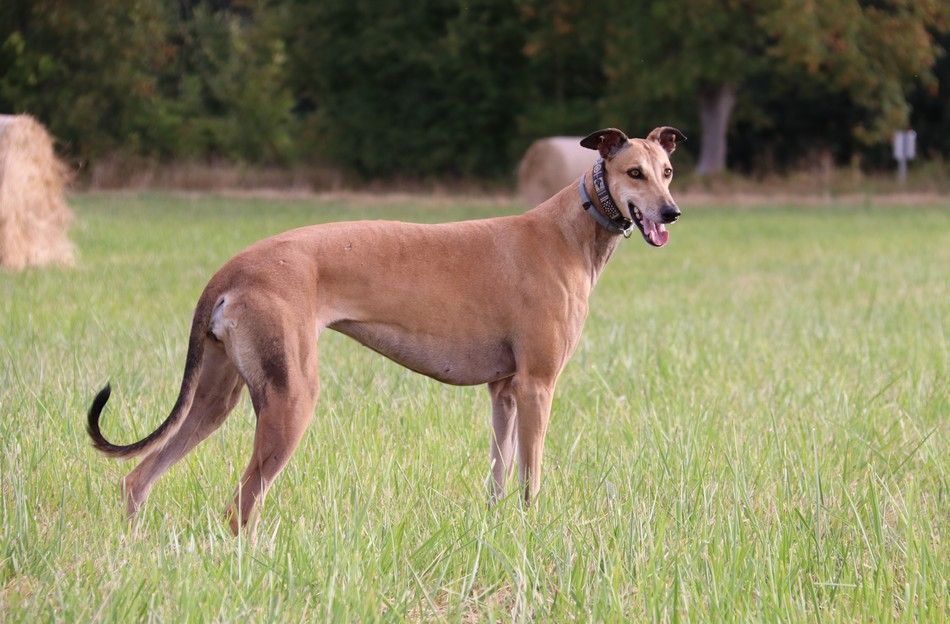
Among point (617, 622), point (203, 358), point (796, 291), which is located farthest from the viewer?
point (796, 291)

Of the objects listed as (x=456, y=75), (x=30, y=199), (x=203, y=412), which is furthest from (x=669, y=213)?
(x=456, y=75)

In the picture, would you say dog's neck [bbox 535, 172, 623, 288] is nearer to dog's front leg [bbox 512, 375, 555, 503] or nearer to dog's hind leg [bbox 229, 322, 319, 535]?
dog's front leg [bbox 512, 375, 555, 503]

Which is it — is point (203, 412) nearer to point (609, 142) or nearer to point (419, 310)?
point (419, 310)

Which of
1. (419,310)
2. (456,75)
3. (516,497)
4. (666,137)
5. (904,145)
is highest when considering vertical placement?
(456,75)

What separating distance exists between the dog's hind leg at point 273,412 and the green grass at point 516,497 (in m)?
A: 0.16

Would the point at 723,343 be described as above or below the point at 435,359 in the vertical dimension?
below

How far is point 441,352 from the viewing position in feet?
16.3

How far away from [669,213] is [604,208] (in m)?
0.35

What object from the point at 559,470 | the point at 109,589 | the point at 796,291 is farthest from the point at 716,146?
the point at 109,589

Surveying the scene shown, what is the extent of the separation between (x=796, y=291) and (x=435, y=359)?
9838mm

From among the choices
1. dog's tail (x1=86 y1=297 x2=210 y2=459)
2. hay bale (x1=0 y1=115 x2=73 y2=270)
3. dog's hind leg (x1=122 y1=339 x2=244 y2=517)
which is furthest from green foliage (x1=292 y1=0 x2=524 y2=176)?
dog's tail (x1=86 y1=297 x2=210 y2=459)

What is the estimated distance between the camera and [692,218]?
27328mm

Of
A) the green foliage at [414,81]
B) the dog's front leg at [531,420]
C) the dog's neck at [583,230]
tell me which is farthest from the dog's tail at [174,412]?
the green foliage at [414,81]

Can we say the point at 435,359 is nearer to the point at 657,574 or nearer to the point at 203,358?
the point at 203,358
